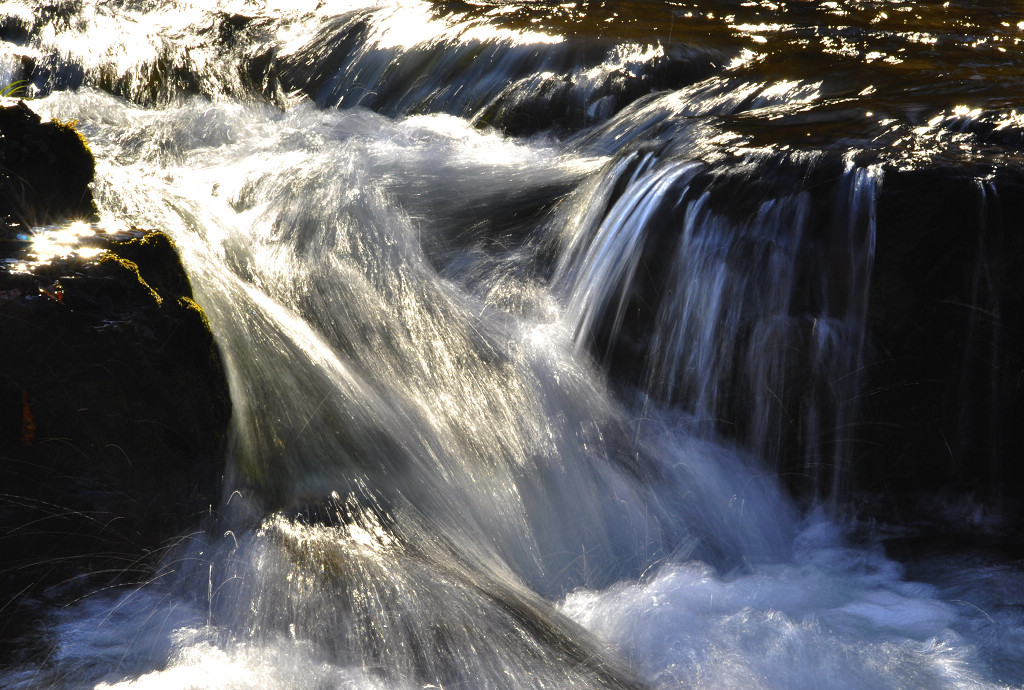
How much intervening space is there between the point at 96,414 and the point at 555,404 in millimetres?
1917

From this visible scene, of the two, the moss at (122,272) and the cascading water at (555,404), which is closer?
the cascading water at (555,404)

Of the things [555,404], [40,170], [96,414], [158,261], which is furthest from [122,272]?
[555,404]

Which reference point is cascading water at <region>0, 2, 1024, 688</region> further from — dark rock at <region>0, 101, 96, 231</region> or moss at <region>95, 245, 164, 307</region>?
dark rock at <region>0, 101, 96, 231</region>

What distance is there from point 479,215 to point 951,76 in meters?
2.89

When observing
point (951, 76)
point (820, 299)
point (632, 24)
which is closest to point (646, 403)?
point (820, 299)

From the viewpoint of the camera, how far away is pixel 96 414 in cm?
293

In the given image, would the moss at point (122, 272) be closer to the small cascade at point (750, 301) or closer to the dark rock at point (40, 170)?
the dark rock at point (40, 170)

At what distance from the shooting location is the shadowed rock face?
2.75m

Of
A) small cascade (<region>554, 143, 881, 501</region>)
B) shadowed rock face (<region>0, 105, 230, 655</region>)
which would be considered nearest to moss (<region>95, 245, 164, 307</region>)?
shadowed rock face (<region>0, 105, 230, 655</region>)

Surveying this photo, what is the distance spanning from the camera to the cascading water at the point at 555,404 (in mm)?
2742

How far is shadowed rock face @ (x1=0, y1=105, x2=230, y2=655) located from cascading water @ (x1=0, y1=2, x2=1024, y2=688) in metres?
0.14

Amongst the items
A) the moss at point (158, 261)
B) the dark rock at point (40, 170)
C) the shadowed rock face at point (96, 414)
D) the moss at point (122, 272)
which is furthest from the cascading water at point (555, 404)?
the dark rock at point (40, 170)

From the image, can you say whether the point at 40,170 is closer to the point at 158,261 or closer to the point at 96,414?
the point at 158,261

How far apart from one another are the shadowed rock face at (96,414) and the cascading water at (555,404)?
0.14 m
